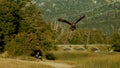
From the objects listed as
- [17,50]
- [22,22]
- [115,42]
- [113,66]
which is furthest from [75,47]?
[113,66]

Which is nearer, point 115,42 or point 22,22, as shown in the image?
point 22,22

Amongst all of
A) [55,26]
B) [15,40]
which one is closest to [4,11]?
[15,40]

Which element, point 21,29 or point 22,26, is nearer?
point 21,29

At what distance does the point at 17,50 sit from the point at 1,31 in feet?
30.3

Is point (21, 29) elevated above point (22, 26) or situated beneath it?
situated beneath

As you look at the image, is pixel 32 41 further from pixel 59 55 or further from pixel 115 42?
pixel 115 42

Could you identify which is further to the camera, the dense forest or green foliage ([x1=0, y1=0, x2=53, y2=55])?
green foliage ([x1=0, y1=0, x2=53, y2=55])

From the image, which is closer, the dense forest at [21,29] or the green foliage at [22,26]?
the dense forest at [21,29]

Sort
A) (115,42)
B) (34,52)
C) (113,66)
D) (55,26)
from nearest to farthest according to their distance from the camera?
1. (113,66)
2. (34,52)
3. (115,42)
4. (55,26)

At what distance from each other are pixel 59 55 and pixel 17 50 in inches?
901

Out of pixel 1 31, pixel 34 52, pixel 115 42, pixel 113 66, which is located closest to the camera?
pixel 113 66

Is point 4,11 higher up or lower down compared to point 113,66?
higher up

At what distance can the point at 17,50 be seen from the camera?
5144 centimetres

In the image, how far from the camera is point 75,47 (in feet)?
449
